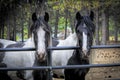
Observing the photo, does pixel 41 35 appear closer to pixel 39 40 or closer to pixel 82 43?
pixel 39 40

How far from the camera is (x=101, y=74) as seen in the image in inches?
A: 416

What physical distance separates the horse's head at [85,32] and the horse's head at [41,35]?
2.05ft

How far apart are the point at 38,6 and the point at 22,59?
34.6ft

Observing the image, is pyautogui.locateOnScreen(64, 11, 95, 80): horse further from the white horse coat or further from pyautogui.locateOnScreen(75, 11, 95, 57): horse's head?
the white horse coat

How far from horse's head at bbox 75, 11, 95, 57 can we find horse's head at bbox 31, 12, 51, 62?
62 centimetres

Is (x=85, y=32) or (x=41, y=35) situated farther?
(x=85, y=32)

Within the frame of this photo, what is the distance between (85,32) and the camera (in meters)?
4.99

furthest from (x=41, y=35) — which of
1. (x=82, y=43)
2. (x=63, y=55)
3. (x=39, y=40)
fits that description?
(x=63, y=55)

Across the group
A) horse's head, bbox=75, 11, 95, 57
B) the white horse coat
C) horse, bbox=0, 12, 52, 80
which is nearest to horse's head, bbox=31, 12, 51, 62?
horse, bbox=0, 12, 52, 80

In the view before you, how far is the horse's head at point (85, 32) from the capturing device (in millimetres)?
4821

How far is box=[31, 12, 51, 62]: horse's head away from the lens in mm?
4590

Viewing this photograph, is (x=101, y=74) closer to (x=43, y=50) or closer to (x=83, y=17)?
(x=83, y=17)

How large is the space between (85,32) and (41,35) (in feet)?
2.86

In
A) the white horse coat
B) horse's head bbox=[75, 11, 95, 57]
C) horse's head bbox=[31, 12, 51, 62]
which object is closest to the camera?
horse's head bbox=[31, 12, 51, 62]
